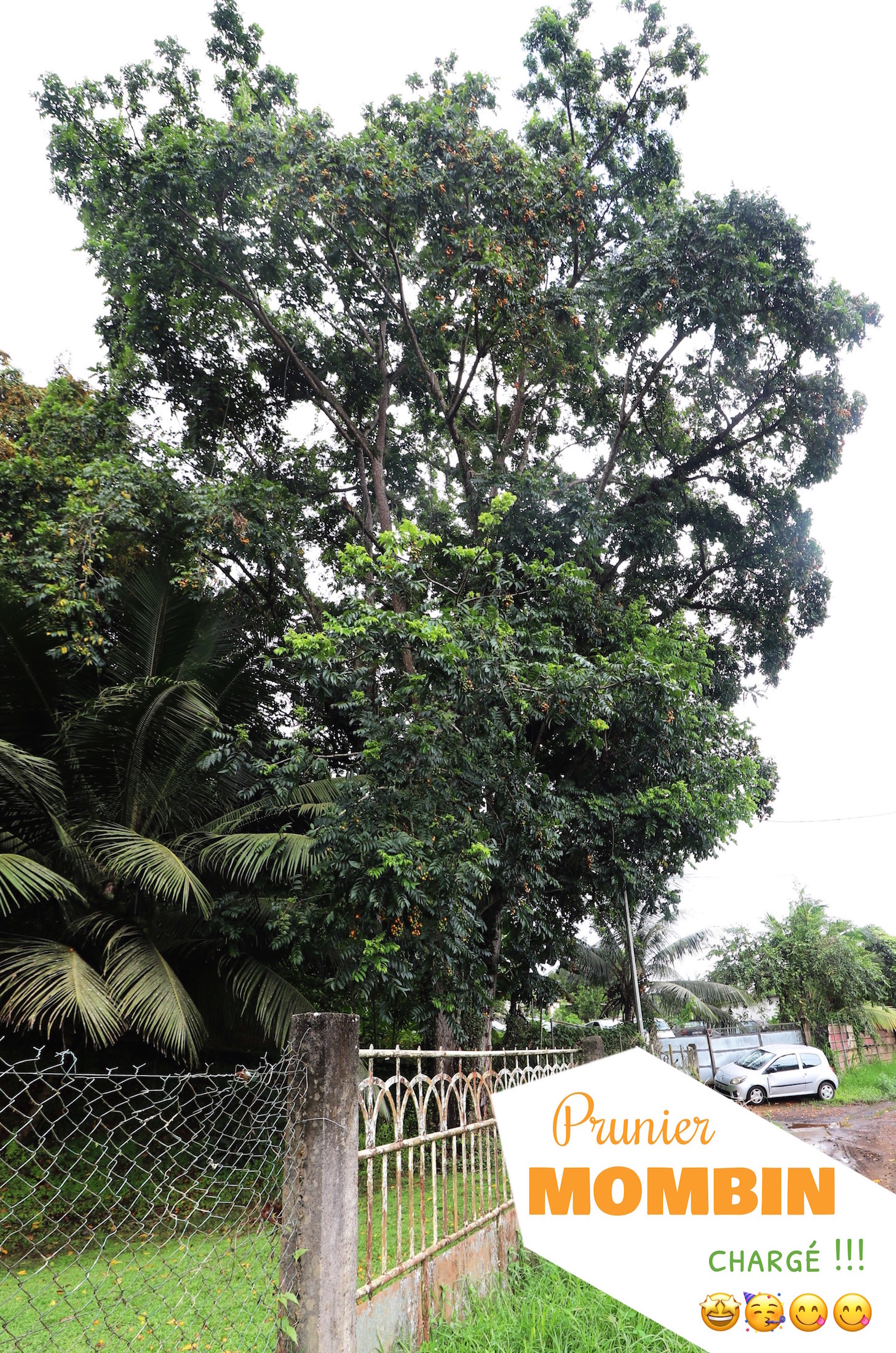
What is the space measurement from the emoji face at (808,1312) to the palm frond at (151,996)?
15.4ft

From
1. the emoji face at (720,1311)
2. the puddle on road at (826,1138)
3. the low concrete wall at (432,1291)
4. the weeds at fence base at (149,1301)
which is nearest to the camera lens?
the low concrete wall at (432,1291)

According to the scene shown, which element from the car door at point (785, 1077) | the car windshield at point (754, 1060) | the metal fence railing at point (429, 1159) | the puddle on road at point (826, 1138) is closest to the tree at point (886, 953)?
the car windshield at point (754, 1060)

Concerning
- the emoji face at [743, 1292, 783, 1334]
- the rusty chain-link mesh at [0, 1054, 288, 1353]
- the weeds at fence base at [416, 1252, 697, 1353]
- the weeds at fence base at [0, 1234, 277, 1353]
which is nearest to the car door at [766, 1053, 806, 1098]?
the rusty chain-link mesh at [0, 1054, 288, 1353]

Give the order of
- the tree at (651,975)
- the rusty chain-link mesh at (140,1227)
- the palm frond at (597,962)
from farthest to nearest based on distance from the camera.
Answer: the palm frond at (597,962) → the tree at (651,975) → the rusty chain-link mesh at (140,1227)

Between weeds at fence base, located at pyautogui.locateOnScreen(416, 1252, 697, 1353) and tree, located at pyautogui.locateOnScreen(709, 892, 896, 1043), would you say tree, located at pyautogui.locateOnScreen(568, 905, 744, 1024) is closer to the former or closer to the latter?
tree, located at pyautogui.locateOnScreen(709, 892, 896, 1043)

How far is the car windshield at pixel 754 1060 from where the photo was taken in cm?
1755

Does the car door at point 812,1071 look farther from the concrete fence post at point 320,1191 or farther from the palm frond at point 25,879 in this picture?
the concrete fence post at point 320,1191

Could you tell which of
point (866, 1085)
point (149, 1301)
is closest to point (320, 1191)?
point (149, 1301)

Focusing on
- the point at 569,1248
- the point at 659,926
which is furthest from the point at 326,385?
the point at 659,926

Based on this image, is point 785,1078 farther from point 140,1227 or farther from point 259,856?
point 140,1227

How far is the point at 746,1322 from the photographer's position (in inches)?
131

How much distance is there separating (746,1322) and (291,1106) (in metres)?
2.13

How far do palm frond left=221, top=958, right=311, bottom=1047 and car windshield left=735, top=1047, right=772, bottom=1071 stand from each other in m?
13.1
